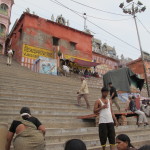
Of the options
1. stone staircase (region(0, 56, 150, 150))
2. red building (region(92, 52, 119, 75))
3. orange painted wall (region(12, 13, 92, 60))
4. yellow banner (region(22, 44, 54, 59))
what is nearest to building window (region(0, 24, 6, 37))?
orange painted wall (region(12, 13, 92, 60))

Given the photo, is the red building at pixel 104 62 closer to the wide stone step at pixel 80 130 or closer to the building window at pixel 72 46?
the building window at pixel 72 46

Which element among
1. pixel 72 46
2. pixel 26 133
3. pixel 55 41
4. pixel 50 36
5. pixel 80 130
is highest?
pixel 50 36

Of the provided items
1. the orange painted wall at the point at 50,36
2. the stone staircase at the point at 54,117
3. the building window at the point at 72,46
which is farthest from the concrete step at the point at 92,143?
the building window at the point at 72,46

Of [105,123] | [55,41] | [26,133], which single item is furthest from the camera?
[55,41]

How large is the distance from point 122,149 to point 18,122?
1.78 meters

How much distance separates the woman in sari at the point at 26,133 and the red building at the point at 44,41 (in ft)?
52.8

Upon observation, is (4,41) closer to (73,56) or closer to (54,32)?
(54,32)

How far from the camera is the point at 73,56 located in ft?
75.6

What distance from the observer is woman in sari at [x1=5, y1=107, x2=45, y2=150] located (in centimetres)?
306

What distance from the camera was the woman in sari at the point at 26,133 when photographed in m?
3.06

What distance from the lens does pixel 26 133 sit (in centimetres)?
313

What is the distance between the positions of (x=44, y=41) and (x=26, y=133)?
18821mm

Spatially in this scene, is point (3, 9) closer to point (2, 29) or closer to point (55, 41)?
point (2, 29)

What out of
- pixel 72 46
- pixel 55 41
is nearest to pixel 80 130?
pixel 55 41
